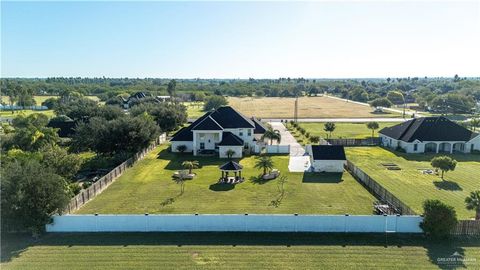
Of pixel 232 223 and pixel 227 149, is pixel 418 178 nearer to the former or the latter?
pixel 227 149

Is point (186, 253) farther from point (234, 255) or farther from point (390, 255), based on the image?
point (390, 255)

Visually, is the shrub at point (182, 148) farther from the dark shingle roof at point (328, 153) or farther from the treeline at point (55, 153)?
the dark shingle roof at point (328, 153)

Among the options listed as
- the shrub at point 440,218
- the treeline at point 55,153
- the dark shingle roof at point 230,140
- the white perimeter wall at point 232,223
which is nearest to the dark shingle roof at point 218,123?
the dark shingle roof at point 230,140

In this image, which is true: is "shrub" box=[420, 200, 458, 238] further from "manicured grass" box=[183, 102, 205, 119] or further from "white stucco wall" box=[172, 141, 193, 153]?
"manicured grass" box=[183, 102, 205, 119]

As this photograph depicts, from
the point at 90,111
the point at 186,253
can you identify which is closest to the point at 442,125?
the point at 186,253

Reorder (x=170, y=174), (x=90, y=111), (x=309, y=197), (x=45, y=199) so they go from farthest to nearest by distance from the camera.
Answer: (x=90, y=111) → (x=170, y=174) → (x=309, y=197) → (x=45, y=199)

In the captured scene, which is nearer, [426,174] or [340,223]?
[340,223]
